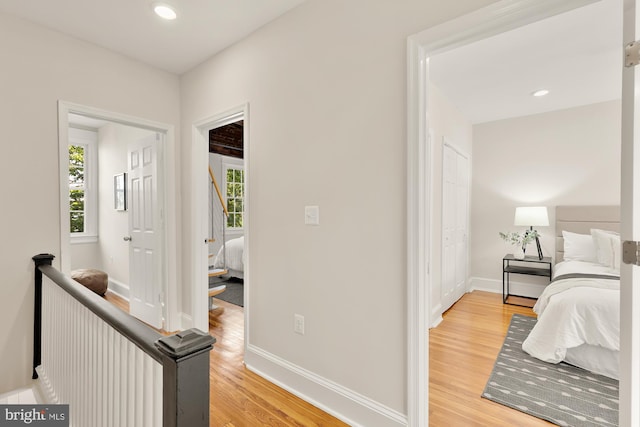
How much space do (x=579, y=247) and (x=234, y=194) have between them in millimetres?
5796

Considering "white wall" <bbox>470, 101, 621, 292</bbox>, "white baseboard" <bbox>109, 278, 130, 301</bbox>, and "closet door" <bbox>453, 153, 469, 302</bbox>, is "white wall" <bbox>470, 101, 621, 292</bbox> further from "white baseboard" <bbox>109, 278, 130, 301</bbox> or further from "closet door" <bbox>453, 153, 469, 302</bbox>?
"white baseboard" <bbox>109, 278, 130, 301</bbox>

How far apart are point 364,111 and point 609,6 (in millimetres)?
1961

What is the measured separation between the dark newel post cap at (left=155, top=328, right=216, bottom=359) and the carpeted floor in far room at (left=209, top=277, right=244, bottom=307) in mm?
3416

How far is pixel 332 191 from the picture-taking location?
1.94 meters

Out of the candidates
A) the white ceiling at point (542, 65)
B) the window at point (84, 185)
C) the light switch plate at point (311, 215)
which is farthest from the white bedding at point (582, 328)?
the window at point (84, 185)

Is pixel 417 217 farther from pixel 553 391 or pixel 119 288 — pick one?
pixel 119 288

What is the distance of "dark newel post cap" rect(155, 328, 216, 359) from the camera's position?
79cm

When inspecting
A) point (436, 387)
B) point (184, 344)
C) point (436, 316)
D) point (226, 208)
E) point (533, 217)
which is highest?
point (226, 208)

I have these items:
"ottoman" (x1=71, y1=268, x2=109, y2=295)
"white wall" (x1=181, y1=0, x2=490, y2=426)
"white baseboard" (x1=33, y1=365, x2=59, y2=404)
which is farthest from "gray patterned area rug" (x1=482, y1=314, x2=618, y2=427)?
"ottoman" (x1=71, y1=268, x2=109, y2=295)

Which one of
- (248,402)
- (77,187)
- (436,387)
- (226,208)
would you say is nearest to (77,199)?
(77,187)

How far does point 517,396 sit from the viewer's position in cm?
210

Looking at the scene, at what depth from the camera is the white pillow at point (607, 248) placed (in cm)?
333

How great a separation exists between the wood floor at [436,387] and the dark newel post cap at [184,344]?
1.31 meters

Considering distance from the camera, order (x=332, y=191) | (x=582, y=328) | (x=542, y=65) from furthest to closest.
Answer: (x=542, y=65) → (x=582, y=328) → (x=332, y=191)
